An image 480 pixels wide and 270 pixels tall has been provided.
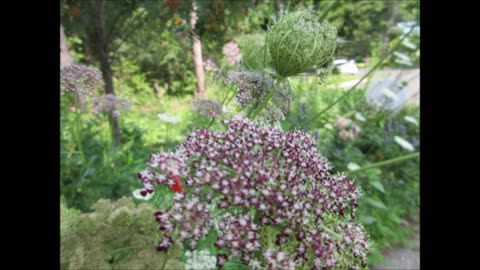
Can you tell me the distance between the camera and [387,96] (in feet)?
18.6

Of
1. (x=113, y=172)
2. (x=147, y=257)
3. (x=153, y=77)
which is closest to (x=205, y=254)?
(x=147, y=257)

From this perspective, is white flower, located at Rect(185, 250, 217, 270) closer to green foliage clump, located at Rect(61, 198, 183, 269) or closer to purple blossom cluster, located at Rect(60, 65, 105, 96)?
green foliage clump, located at Rect(61, 198, 183, 269)

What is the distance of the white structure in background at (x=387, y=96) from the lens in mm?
5680

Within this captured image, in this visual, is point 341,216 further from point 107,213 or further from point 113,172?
point 113,172

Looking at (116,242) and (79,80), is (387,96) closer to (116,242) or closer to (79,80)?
(79,80)

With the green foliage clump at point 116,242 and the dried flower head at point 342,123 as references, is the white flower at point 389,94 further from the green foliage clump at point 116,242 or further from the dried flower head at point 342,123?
the green foliage clump at point 116,242

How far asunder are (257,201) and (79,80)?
1370mm

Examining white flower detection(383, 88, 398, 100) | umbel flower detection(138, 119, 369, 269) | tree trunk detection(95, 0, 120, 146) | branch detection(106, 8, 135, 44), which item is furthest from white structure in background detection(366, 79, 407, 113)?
umbel flower detection(138, 119, 369, 269)

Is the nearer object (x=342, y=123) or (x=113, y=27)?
(x=113, y=27)

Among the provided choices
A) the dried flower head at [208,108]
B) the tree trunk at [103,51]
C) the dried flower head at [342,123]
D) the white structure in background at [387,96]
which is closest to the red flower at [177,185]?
the dried flower head at [208,108]

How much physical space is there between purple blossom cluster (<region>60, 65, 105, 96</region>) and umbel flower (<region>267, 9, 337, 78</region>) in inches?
37.6

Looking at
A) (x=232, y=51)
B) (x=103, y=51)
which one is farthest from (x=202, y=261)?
(x=232, y=51)

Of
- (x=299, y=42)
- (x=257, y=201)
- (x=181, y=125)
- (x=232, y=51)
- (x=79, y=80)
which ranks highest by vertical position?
(x=232, y=51)

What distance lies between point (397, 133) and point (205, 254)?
5.13 meters
